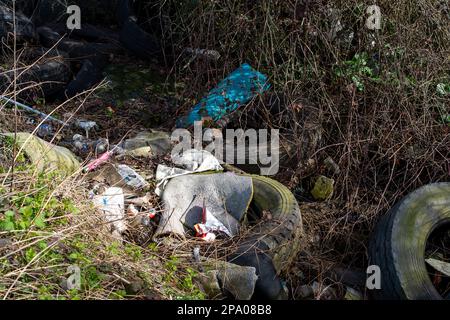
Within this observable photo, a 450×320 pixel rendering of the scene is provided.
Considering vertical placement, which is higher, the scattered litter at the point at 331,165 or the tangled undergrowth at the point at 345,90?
the tangled undergrowth at the point at 345,90

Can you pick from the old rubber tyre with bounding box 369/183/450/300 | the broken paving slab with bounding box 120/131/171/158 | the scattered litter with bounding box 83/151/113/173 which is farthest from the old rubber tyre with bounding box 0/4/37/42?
the old rubber tyre with bounding box 369/183/450/300

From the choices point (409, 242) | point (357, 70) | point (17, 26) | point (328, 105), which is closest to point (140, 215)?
point (409, 242)

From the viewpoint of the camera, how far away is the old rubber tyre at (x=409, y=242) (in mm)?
3652

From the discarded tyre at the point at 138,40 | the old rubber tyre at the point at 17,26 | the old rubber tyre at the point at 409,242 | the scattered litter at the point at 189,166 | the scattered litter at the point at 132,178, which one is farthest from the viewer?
the discarded tyre at the point at 138,40

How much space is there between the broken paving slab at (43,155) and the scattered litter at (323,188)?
180cm

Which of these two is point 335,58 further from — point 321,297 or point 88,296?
point 88,296

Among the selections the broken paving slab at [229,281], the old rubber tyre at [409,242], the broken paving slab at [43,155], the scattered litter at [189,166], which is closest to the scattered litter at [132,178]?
the scattered litter at [189,166]

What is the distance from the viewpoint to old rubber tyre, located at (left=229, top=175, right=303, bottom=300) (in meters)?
3.66

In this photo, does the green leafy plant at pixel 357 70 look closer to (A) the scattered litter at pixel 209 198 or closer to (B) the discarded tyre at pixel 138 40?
(A) the scattered litter at pixel 209 198

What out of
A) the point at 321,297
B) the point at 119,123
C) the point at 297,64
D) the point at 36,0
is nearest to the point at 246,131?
the point at 297,64

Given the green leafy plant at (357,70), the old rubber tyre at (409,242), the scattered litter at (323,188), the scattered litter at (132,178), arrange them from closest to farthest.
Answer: the old rubber tyre at (409,242), the scattered litter at (132,178), the scattered litter at (323,188), the green leafy plant at (357,70)

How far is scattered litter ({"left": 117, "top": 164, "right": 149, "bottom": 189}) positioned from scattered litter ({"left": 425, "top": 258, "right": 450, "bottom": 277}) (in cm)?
201

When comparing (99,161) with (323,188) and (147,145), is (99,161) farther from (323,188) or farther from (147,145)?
(323,188)

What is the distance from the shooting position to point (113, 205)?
3941mm
